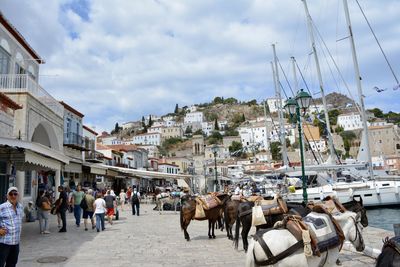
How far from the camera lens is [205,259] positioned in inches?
347

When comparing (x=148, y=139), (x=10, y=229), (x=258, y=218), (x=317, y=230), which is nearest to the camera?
(x=317, y=230)

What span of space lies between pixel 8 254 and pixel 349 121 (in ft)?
515

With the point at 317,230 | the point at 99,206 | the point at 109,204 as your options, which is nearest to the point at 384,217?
the point at 109,204

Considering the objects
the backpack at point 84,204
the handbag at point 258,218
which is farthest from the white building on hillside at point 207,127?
the handbag at point 258,218

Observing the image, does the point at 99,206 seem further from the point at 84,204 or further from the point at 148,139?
the point at 148,139

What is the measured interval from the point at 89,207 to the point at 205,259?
8047 mm

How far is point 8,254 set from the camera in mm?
5961

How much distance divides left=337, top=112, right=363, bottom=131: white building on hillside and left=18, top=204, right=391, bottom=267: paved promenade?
146808 millimetres

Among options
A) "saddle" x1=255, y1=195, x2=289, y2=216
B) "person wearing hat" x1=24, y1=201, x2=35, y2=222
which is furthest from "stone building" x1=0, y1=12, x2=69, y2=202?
"saddle" x1=255, y1=195, x2=289, y2=216

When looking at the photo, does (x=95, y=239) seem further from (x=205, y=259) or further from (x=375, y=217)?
(x=375, y=217)

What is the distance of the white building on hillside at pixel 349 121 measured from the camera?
14700 centimetres

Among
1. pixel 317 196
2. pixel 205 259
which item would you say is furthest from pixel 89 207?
pixel 317 196

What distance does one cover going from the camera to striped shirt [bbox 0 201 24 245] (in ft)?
19.3

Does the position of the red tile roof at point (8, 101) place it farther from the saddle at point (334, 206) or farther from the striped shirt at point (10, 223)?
the saddle at point (334, 206)
